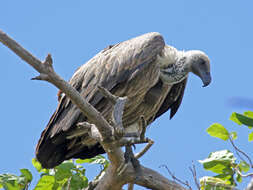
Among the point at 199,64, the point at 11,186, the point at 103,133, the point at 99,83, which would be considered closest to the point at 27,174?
the point at 11,186

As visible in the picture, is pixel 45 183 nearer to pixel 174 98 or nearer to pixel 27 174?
pixel 27 174

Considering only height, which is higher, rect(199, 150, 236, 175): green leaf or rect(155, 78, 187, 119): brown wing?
rect(155, 78, 187, 119): brown wing

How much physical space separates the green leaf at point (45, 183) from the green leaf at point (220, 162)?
1656mm

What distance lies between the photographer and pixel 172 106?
6.90 meters

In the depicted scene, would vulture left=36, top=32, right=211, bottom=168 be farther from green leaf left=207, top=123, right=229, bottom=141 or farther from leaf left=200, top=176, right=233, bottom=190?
leaf left=200, top=176, right=233, bottom=190

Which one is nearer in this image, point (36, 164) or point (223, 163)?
point (223, 163)

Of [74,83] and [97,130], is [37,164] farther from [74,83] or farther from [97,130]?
[97,130]

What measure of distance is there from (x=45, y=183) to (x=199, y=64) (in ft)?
8.09

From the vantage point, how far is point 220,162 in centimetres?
523

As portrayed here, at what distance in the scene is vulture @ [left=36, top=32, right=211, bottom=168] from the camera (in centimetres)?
600

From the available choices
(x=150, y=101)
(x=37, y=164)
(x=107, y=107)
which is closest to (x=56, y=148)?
(x=37, y=164)

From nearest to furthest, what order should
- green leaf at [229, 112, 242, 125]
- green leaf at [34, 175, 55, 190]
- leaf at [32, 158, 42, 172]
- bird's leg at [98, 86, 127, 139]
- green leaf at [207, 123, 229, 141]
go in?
1. bird's leg at [98, 86, 127, 139]
2. green leaf at [229, 112, 242, 125]
3. green leaf at [207, 123, 229, 141]
4. green leaf at [34, 175, 55, 190]
5. leaf at [32, 158, 42, 172]

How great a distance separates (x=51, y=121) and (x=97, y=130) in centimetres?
167

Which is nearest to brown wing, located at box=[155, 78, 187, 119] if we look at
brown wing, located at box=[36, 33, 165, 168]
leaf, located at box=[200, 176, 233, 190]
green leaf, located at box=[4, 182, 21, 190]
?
brown wing, located at box=[36, 33, 165, 168]
